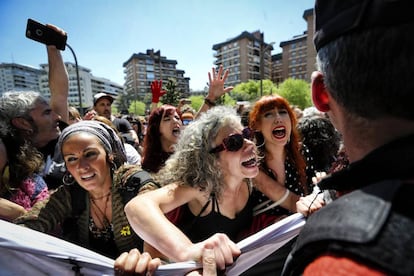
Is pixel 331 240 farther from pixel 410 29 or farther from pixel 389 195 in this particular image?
pixel 410 29

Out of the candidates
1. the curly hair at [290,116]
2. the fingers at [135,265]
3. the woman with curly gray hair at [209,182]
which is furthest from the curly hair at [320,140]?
the fingers at [135,265]

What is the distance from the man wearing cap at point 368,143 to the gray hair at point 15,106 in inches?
108

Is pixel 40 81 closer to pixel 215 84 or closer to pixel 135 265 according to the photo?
pixel 215 84

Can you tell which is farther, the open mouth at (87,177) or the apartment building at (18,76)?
the apartment building at (18,76)

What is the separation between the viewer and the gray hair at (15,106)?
7.86ft

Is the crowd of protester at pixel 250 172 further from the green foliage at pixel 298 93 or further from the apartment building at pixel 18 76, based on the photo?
the apartment building at pixel 18 76

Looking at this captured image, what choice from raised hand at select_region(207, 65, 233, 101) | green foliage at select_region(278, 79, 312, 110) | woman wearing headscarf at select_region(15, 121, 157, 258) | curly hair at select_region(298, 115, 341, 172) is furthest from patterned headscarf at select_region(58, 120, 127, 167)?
green foliage at select_region(278, 79, 312, 110)

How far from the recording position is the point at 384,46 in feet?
1.81

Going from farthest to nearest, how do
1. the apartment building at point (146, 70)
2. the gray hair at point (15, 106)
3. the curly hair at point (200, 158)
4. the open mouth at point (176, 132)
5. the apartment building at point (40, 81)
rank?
the apartment building at point (146, 70)
the apartment building at point (40, 81)
the open mouth at point (176, 132)
the gray hair at point (15, 106)
the curly hair at point (200, 158)

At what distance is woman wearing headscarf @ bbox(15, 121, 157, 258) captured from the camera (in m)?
1.78

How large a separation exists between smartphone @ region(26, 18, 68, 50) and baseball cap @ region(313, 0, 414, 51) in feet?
11.0

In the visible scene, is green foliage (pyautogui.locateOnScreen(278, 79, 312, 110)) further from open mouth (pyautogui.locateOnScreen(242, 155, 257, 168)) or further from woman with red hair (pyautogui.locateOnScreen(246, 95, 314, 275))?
open mouth (pyautogui.locateOnScreen(242, 155, 257, 168))

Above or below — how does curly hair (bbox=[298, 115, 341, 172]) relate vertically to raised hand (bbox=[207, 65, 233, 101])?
below

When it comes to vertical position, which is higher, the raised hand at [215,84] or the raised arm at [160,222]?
the raised hand at [215,84]
